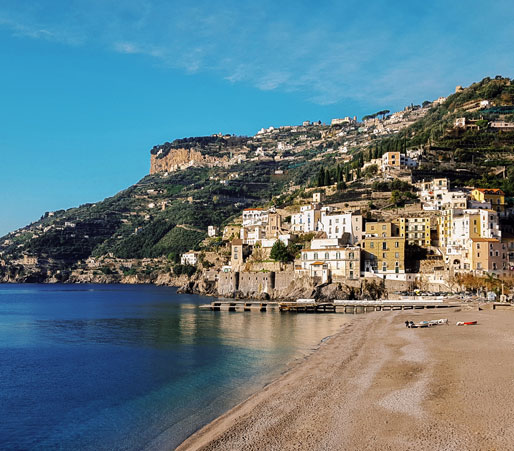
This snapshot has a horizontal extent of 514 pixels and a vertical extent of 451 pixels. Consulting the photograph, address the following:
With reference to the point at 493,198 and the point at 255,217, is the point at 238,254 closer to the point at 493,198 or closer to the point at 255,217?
the point at 255,217

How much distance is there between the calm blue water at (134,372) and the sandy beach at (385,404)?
183 centimetres

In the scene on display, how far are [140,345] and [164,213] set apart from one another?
448 ft

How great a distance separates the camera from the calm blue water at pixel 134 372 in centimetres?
1814

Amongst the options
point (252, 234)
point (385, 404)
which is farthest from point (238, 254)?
point (385, 404)

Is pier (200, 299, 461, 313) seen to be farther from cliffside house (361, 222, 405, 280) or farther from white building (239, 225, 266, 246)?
white building (239, 225, 266, 246)

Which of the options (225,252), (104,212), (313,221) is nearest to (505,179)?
(313,221)

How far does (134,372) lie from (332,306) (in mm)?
34554

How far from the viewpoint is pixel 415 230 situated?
2680 inches

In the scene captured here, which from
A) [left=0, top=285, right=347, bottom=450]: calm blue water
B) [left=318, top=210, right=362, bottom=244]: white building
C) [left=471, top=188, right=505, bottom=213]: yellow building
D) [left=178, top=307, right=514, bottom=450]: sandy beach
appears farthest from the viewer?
[left=471, top=188, right=505, bottom=213]: yellow building

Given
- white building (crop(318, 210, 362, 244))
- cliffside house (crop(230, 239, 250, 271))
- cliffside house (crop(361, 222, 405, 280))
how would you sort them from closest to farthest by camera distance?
cliffside house (crop(361, 222, 405, 280))
white building (crop(318, 210, 362, 244))
cliffside house (crop(230, 239, 250, 271))

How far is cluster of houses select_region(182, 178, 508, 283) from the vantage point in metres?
59.3

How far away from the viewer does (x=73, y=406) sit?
2128cm

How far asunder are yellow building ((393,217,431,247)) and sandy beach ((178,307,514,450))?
38062 millimetres

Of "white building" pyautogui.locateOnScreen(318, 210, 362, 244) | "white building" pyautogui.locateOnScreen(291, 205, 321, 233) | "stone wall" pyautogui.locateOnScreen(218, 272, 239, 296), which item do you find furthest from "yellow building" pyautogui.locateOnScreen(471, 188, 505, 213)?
"stone wall" pyautogui.locateOnScreen(218, 272, 239, 296)
